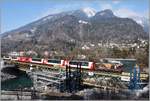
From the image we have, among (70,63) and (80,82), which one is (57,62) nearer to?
(70,63)

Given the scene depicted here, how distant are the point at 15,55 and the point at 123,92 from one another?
59.4 inches

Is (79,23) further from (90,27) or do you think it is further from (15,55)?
(15,55)

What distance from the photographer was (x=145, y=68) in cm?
514

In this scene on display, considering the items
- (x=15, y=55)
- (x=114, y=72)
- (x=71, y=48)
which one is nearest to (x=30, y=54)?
(x=15, y=55)

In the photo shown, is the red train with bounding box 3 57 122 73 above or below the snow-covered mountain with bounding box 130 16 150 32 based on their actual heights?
below

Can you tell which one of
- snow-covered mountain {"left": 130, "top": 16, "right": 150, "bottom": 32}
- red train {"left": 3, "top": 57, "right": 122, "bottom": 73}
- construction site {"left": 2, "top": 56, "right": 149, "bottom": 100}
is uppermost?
snow-covered mountain {"left": 130, "top": 16, "right": 150, "bottom": 32}

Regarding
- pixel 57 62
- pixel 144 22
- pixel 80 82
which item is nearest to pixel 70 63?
pixel 57 62

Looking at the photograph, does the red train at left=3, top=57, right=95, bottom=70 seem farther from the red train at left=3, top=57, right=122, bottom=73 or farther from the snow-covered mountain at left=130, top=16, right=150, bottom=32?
the snow-covered mountain at left=130, top=16, right=150, bottom=32

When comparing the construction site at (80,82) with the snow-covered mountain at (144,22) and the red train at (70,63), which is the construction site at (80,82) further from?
the snow-covered mountain at (144,22)

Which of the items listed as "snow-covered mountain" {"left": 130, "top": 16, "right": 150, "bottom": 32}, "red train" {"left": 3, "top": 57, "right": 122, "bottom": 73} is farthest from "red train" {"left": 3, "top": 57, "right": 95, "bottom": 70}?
"snow-covered mountain" {"left": 130, "top": 16, "right": 150, "bottom": 32}

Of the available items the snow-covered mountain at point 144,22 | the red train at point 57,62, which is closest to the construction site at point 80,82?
the red train at point 57,62

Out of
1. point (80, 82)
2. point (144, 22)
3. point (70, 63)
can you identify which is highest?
point (144, 22)

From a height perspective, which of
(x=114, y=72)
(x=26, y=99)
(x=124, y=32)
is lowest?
(x=26, y=99)

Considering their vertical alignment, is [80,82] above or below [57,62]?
below
